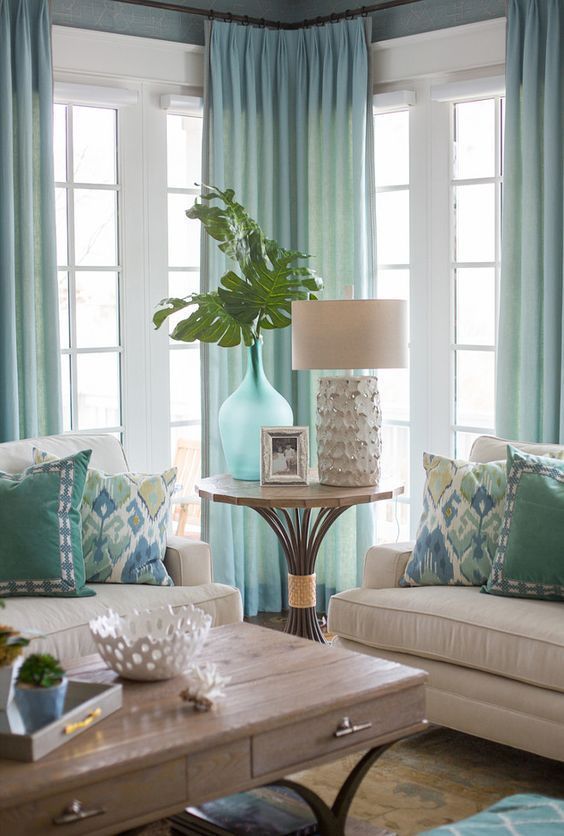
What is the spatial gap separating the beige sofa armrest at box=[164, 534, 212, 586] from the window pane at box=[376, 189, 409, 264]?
72.5 inches

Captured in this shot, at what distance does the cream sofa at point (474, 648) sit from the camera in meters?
3.08

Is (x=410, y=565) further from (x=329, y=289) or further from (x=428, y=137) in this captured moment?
(x=428, y=137)

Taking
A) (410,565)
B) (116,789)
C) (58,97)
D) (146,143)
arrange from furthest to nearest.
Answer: (146,143)
(58,97)
(410,565)
(116,789)

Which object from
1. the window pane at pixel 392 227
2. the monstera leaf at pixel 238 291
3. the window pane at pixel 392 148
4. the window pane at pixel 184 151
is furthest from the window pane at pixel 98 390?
the window pane at pixel 392 148

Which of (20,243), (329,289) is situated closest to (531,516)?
(329,289)

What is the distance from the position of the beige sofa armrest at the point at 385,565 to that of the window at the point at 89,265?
158 centimetres

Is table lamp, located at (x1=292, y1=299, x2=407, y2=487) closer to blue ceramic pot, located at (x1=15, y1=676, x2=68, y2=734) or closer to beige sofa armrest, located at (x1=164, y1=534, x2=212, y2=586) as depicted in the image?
beige sofa armrest, located at (x1=164, y1=534, x2=212, y2=586)

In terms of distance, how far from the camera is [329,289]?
5.05 metres

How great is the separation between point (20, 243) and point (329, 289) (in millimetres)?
1436

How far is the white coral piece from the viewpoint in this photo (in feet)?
7.76

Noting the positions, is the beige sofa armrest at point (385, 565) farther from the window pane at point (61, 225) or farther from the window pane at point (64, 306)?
the window pane at point (61, 225)

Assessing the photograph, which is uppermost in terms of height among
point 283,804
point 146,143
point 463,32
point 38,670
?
point 463,32

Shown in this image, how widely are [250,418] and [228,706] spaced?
200 centimetres

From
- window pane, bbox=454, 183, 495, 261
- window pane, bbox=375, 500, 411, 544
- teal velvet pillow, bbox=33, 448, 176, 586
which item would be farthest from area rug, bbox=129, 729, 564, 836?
window pane, bbox=454, 183, 495, 261
